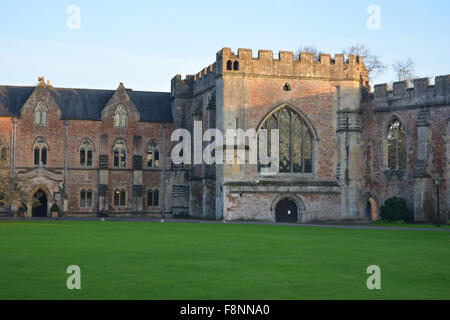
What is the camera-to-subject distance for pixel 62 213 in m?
53.3

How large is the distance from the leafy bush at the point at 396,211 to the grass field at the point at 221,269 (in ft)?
63.9

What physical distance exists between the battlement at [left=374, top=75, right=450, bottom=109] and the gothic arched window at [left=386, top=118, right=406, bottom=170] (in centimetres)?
140

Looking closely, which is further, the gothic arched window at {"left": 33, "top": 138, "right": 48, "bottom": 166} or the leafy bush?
the gothic arched window at {"left": 33, "top": 138, "right": 48, "bottom": 166}

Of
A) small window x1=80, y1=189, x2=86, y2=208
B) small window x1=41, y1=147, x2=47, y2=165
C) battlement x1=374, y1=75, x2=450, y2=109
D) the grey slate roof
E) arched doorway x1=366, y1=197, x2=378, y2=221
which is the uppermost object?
the grey slate roof

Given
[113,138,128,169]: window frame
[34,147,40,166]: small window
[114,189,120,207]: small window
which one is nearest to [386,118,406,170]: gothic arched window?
[113,138,128,169]: window frame

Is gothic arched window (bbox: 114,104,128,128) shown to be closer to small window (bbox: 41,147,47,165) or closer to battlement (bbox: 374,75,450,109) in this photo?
small window (bbox: 41,147,47,165)

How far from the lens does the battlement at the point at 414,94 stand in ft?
134

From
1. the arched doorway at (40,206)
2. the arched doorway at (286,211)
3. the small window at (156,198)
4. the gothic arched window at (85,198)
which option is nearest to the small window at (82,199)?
the gothic arched window at (85,198)

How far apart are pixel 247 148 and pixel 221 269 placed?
2980cm

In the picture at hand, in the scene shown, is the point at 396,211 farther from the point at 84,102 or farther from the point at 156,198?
the point at 84,102

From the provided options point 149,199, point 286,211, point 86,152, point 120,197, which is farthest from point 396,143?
point 86,152

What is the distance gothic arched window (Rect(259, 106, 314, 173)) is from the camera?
45469 millimetres
